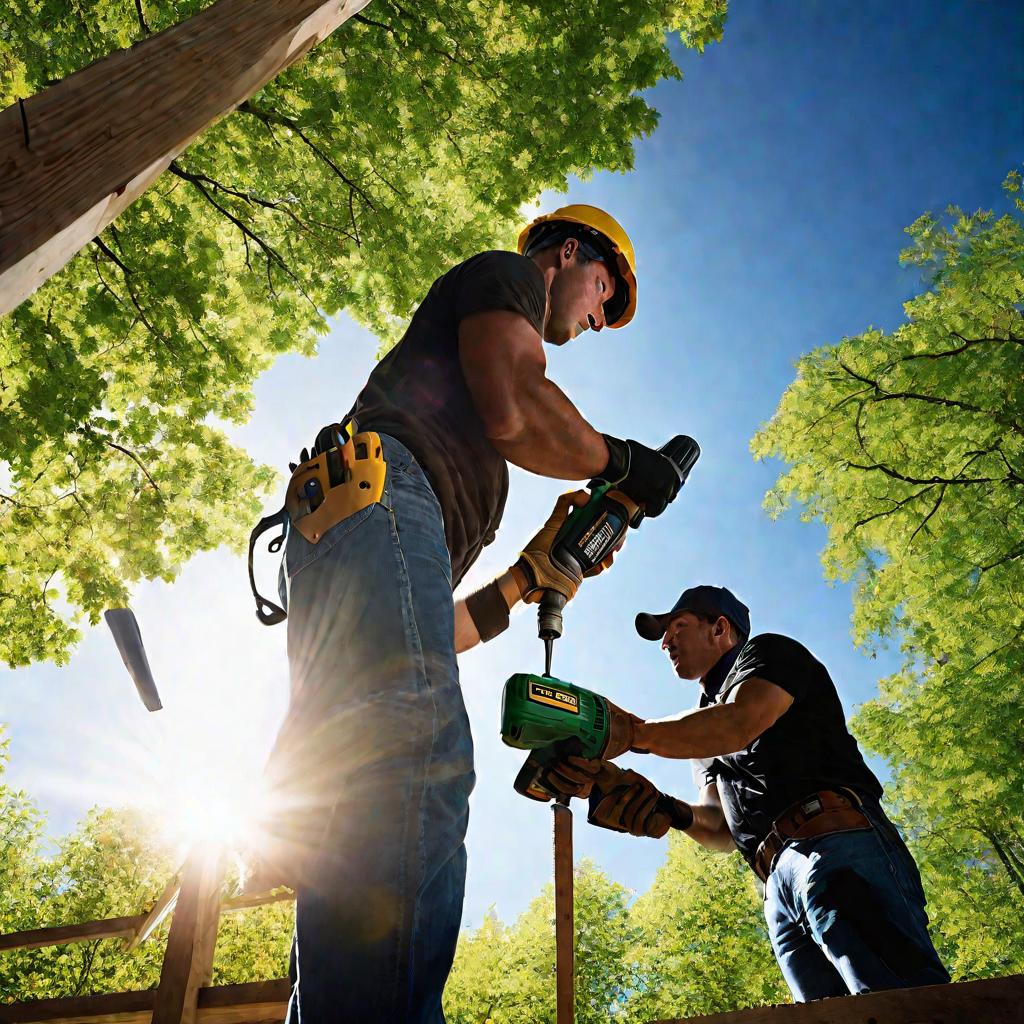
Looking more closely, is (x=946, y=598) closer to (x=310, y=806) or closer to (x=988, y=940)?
(x=988, y=940)

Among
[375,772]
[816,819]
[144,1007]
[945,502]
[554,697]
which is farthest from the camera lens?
[945,502]

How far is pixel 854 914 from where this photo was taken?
2.63m

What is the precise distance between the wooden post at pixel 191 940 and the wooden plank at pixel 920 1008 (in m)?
3.34

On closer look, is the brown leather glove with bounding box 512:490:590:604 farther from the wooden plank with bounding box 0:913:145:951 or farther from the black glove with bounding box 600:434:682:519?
the wooden plank with bounding box 0:913:145:951

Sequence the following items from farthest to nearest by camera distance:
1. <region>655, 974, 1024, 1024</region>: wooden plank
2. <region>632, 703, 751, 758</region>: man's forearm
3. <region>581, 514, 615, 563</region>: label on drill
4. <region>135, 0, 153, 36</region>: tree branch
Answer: <region>135, 0, 153, 36</region>: tree branch < <region>632, 703, 751, 758</region>: man's forearm < <region>581, 514, 615, 563</region>: label on drill < <region>655, 974, 1024, 1024</region>: wooden plank

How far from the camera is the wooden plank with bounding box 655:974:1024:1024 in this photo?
4.51 ft

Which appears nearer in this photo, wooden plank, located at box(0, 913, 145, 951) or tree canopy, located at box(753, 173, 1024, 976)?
wooden plank, located at box(0, 913, 145, 951)

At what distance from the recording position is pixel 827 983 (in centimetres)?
307

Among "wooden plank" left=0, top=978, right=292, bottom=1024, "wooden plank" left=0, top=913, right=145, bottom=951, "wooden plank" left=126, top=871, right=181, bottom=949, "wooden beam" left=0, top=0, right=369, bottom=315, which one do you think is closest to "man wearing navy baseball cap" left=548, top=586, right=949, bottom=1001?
"wooden plank" left=0, top=978, right=292, bottom=1024

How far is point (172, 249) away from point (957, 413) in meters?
9.49

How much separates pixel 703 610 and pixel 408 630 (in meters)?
3.53

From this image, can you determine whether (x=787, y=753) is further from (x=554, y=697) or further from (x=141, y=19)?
(x=141, y=19)

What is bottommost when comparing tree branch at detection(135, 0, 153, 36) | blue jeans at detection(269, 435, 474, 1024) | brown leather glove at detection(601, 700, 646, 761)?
blue jeans at detection(269, 435, 474, 1024)

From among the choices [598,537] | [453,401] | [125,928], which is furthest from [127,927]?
[453,401]
